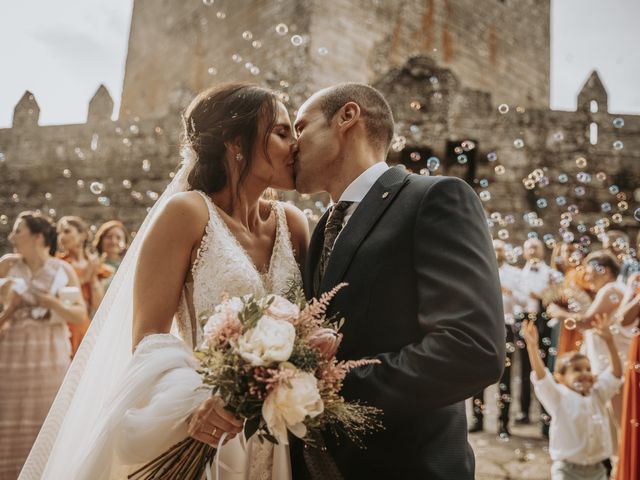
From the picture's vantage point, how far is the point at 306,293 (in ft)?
6.63

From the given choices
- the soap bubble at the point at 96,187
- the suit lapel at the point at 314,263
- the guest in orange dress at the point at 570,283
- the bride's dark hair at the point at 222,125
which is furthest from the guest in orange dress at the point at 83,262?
the guest in orange dress at the point at 570,283

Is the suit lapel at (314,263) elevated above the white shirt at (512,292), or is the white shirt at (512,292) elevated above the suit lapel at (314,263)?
the suit lapel at (314,263)

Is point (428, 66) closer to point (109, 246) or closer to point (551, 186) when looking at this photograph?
point (551, 186)

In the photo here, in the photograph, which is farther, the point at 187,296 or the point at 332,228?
the point at 187,296

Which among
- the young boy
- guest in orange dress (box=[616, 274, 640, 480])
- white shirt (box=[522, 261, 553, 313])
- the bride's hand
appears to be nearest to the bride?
the bride's hand

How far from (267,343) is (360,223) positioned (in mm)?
634

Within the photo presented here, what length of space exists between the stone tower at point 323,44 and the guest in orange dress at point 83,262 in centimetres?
380

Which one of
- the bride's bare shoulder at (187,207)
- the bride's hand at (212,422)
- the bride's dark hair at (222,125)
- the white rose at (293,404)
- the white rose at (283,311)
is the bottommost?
the bride's hand at (212,422)

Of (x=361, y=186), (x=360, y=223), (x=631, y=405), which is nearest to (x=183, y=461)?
(x=360, y=223)

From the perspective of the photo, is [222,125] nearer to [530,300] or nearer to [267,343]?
[267,343]

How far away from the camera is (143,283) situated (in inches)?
77.8

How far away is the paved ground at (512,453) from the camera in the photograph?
4352 mm

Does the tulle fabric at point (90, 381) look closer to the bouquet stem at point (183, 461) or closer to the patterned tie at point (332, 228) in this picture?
the bouquet stem at point (183, 461)

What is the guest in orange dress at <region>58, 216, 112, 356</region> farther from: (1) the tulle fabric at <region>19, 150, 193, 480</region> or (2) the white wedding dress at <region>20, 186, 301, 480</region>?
(2) the white wedding dress at <region>20, 186, 301, 480</region>
